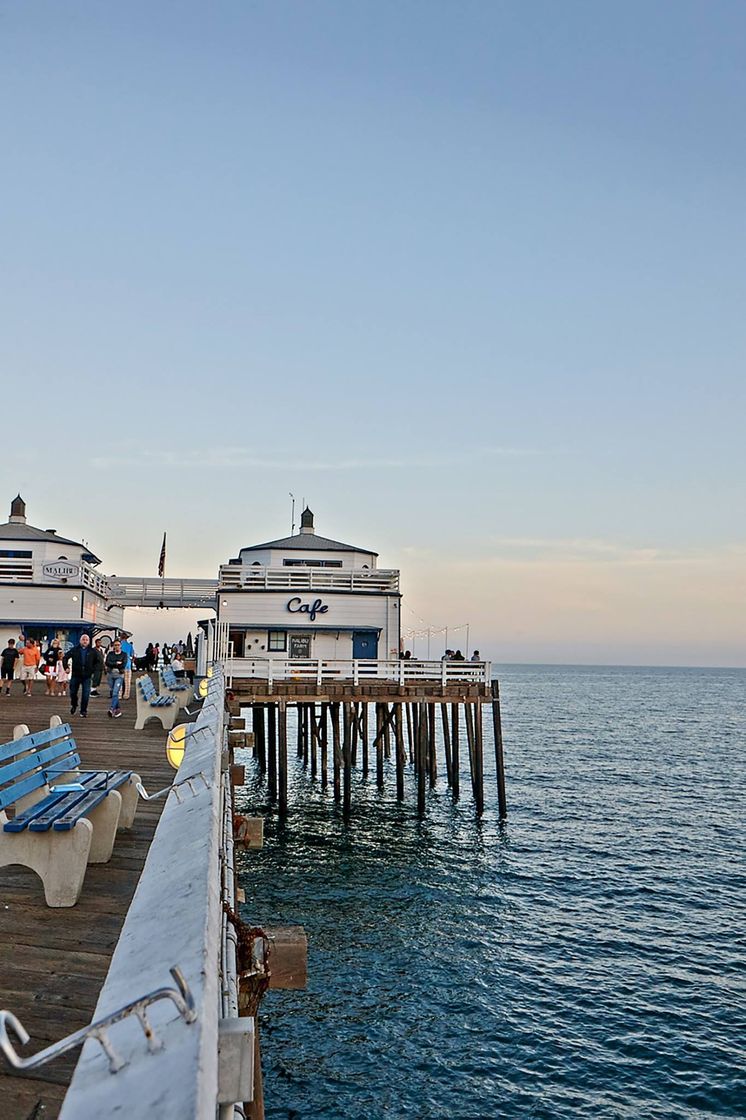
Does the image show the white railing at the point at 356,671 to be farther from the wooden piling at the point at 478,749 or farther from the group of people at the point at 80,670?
the group of people at the point at 80,670

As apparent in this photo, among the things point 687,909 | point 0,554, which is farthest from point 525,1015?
point 0,554

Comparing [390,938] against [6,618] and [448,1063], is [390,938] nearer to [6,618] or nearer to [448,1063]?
[448,1063]

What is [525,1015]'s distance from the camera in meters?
13.1

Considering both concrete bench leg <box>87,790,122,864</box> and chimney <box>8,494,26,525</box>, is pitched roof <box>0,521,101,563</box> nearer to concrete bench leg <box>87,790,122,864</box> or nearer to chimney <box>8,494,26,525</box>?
chimney <box>8,494,26,525</box>

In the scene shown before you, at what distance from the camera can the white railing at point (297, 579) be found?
35531 mm

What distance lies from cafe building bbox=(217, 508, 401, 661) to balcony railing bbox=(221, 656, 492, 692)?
8.79 meters

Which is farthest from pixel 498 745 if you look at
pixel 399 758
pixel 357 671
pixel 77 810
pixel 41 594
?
pixel 41 594

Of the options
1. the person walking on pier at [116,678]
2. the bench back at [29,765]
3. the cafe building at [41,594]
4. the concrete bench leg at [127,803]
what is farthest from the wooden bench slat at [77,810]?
the cafe building at [41,594]

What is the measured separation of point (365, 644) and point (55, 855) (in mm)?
30192

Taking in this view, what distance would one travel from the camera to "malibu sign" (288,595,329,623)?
116ft

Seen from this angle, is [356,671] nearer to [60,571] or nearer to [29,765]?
[29,765]

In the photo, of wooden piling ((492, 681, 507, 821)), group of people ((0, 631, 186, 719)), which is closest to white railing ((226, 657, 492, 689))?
wooden piling ((492, 681, 507, 821))

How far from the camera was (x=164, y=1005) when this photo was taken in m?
1.77

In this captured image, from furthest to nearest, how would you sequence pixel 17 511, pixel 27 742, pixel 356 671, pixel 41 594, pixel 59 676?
pixel 17 511
pixel 41 594
pixel 59 676
pixel 356 671
pixel 27 742
